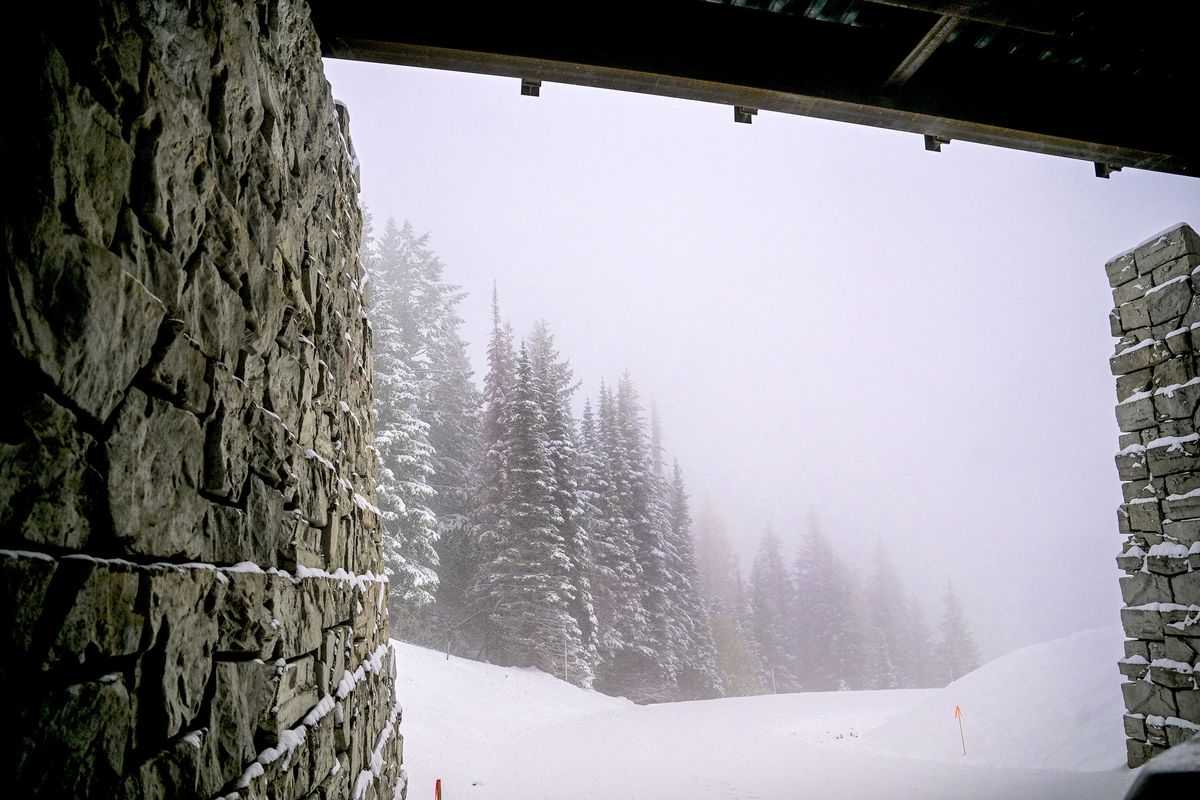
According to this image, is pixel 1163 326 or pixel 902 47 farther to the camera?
pixel 1163 326

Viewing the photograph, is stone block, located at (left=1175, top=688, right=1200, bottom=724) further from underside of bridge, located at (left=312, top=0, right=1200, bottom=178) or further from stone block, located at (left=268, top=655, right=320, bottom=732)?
stone block, located at (left=268, top=655, right=320, bottom=732)

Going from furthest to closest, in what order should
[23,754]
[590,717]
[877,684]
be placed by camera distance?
[877,684]
[590,717]
[23,754]

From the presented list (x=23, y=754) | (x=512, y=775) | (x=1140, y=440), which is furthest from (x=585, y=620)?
(x=23, y=754)

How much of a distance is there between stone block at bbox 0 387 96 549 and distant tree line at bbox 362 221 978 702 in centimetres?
1626

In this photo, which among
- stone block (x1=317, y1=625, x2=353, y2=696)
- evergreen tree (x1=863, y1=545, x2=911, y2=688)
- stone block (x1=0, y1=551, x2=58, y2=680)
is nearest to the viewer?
stone block (x1=0, y1=551, x2=58, y2=680)

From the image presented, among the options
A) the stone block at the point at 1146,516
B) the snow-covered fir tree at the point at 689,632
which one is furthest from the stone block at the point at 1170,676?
the snow-covered fir tree at the point at 689,632

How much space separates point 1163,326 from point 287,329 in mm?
7590

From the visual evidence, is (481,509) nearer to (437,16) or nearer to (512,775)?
(512,775)

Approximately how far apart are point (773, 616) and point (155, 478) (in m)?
43.4

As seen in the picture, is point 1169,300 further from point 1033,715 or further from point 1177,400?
point 1033,715

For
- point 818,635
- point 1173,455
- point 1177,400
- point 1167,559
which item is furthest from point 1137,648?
point 818,635

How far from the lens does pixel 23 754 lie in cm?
89

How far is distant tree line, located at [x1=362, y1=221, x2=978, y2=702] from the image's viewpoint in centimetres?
1948

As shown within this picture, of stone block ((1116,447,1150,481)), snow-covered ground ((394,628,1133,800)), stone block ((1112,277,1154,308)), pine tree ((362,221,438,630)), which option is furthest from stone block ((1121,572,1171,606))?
pine tree ((362,221,438,630))
